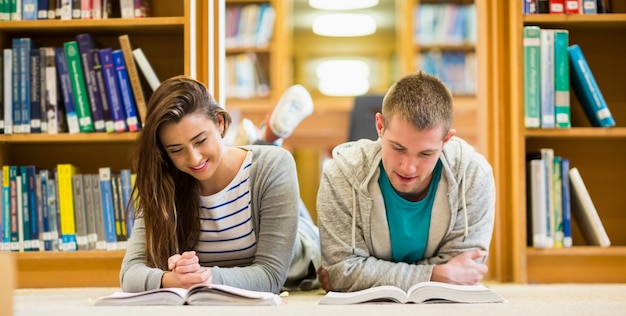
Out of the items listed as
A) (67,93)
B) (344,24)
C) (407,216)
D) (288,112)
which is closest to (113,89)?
(67,93)

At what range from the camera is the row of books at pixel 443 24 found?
18.5ft

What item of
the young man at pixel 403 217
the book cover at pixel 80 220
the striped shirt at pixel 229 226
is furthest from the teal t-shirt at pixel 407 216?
the book cover at pixel 80 220

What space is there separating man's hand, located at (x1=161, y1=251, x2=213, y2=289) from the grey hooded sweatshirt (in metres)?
0.37

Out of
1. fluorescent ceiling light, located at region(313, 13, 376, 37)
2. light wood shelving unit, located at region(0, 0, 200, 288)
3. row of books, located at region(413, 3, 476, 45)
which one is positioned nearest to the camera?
light wood shelving unit, located at region(0, 0, 200, 288)

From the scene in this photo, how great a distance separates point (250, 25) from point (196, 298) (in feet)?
12.7

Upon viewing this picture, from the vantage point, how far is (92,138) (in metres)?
2.60

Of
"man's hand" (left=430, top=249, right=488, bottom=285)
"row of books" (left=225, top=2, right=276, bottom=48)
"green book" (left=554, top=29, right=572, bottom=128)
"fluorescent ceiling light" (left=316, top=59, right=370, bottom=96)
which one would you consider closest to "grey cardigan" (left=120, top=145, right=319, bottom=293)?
"man's hand" (left=430, top=249, right=488, bottom=285)

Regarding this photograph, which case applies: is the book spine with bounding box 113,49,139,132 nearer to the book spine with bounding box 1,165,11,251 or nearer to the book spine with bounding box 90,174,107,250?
the book spine with bounding box 90,174,107,250

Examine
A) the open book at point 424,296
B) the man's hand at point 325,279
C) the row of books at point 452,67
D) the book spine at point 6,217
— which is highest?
the row of books at point 452,67

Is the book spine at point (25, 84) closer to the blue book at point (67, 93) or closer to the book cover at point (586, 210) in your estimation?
the blue book at point (67, 93)

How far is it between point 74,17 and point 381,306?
1519mm

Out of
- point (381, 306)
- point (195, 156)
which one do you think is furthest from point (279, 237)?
point (381, 306)

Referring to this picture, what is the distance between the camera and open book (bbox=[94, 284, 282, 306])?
5.59 feet

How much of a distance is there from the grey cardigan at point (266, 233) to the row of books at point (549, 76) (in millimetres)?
884
